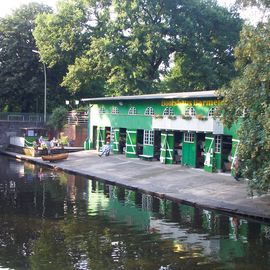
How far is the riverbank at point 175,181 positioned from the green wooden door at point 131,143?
761mm

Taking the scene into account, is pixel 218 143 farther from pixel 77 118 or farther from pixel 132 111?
pixel 77 118

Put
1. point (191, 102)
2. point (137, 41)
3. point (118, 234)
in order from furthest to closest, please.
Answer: point (137, 41)
point (191, 102)
point (118, 234)

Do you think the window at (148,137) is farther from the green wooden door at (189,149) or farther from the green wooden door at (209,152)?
the green wooden door at (209,152)

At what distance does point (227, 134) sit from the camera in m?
28.2

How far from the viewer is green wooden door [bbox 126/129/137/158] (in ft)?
122

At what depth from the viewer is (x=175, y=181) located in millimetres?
26000

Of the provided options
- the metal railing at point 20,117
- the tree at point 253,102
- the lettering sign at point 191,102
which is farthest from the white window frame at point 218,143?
the metal railing at point 20,117

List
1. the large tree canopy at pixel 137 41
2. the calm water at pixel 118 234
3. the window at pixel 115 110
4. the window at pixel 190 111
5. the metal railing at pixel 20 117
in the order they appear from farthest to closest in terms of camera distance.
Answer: the metal railing at pixel 20 117, the large tree canopy at pixel 137 41, the window at pixel 115 110, the window at pixel 190 111, the calm water at pixel 118 234

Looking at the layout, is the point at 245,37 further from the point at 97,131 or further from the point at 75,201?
the point at 97,131

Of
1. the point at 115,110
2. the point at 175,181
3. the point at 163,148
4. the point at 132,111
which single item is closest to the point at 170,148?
the point at 163,148

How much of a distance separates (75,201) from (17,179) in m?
8.23

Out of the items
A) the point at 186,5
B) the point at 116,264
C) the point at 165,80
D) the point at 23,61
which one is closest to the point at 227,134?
the point at 116,264

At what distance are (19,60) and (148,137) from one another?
2682 cm

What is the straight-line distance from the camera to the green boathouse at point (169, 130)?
28.8 metres
